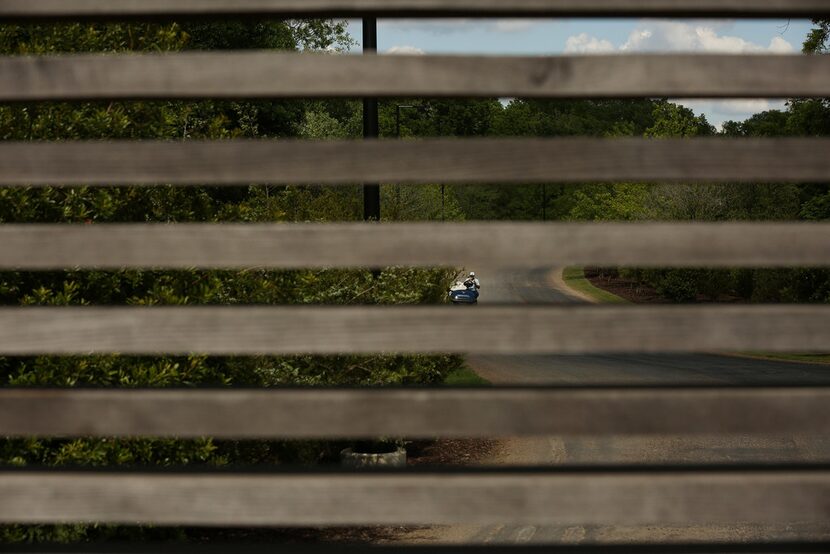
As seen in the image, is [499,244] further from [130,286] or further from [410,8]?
[130,286]

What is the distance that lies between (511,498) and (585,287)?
44.0m

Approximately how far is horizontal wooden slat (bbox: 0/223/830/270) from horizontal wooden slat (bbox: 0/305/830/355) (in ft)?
0.32

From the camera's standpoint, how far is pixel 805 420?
1815mm

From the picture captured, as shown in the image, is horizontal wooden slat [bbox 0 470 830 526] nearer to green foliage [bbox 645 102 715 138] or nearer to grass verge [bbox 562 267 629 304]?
grass verge [bbox 562 267 629 304]

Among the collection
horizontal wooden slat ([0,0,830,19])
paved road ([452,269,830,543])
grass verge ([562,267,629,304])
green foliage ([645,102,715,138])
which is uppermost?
green foliage ([645,102,715,138])

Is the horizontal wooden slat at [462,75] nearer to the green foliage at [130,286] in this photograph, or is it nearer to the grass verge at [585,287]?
Answer: the green foliage at [130,286]

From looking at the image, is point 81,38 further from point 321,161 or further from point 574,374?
point 574,374

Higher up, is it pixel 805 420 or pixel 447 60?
pixel 447 60

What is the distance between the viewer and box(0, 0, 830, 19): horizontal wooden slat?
1828 millimetres

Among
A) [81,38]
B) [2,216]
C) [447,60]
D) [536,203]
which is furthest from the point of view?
[536,203]

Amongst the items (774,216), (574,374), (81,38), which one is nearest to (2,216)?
(81,38)

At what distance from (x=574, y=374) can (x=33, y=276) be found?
14511 millimetres

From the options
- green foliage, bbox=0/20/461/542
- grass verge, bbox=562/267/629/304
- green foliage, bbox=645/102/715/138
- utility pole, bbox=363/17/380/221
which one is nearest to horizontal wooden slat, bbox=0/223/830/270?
green foliage, bbox=0/20/461/542

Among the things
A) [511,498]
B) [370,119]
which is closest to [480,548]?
[511,498]
